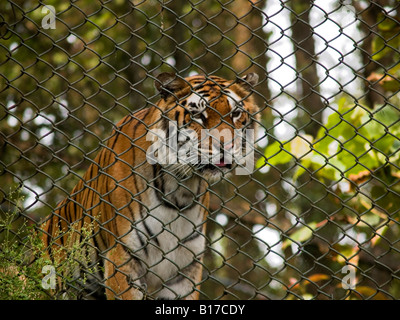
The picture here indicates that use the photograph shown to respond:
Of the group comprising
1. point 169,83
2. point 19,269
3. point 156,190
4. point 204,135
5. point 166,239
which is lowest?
point 19,269

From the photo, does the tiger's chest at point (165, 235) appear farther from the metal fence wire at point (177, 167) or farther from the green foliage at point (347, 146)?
the green foliage at point (347, 146)

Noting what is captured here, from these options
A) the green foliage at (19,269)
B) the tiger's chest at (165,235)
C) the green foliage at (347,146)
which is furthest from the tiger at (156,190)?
the green foliage at (19,269)

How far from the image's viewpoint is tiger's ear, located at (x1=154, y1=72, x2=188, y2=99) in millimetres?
2861

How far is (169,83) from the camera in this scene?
2943mm

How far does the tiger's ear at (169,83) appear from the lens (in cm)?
286

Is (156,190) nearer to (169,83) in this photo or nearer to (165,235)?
(165,235)

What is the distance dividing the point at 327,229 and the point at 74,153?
3.33 meters

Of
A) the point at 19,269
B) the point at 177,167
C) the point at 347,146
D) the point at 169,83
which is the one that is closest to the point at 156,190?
the point at 177,167

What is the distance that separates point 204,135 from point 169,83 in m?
0.39

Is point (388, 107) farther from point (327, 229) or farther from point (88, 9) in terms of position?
point (88, 9)

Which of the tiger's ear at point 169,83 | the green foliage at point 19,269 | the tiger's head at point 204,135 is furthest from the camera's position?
the tiger's head at point 204,135

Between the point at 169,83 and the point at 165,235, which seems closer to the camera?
the point at 169,83

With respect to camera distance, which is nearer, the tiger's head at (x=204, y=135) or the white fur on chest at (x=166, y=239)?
the tiger's head at (x=204, y=135)
